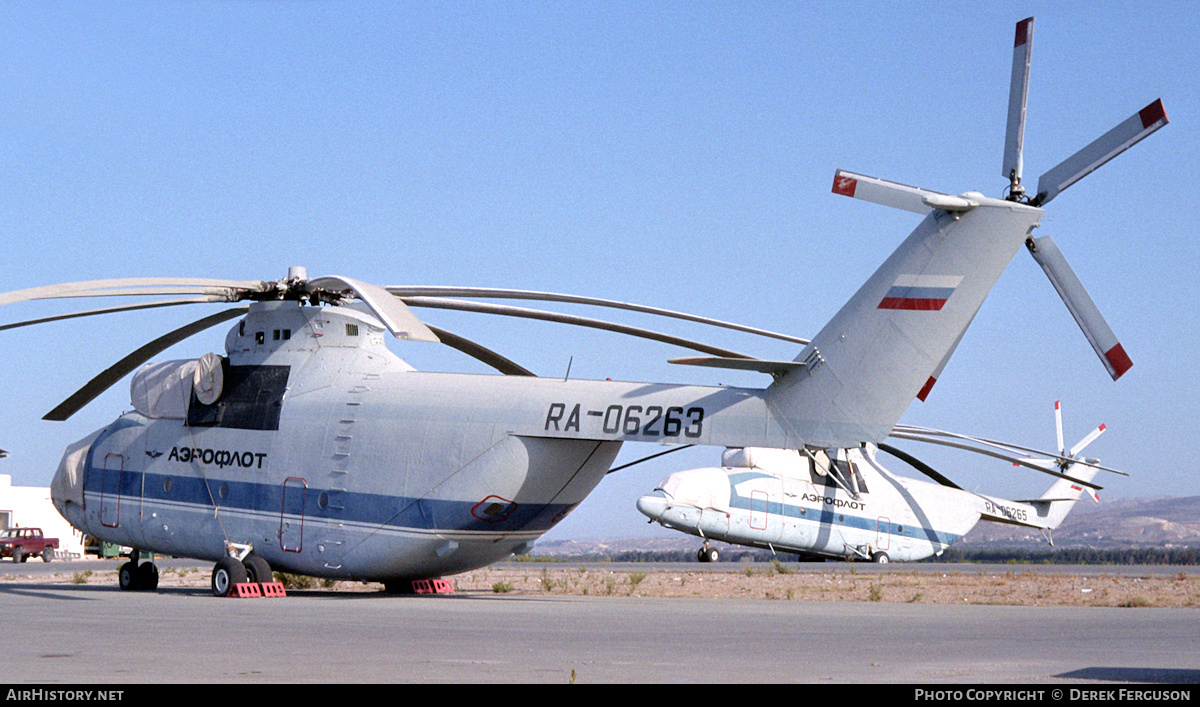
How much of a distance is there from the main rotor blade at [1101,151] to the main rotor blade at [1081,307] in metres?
0.67

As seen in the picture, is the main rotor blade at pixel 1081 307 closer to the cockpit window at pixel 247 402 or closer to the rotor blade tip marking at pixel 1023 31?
the rotor blade tip marking at pixel 1023 31

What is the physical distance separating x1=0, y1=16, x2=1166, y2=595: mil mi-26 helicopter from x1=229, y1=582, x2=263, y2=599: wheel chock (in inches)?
6.4

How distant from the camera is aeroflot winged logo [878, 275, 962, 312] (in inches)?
681

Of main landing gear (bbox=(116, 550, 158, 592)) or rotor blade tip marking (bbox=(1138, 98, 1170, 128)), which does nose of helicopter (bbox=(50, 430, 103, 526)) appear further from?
rotor blade tip marking (bbox=(1138, 98, 1170, 128))

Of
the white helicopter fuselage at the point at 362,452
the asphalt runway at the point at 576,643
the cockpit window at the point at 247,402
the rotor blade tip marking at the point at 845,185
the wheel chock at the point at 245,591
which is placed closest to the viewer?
the asphalt runway at the point at 576,643

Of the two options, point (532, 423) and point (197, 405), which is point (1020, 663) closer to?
point (532, 423)

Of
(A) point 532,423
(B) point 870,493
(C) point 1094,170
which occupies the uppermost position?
(C) point 1094,170

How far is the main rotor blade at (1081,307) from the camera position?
15.2 m

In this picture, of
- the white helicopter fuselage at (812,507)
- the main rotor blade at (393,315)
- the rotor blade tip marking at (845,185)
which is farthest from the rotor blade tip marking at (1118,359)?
the white helicopter fuselage at (812,507)

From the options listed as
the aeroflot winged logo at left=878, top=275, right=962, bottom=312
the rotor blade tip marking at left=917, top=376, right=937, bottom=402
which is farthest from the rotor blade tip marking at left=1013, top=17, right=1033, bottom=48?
the rotor blade tip marking at left=917, top=376, right=937, bottom=402

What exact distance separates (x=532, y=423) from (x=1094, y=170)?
9.03 meters

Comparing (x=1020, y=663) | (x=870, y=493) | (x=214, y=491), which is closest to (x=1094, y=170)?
(x=1020, y=663)

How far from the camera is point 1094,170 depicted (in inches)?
606
